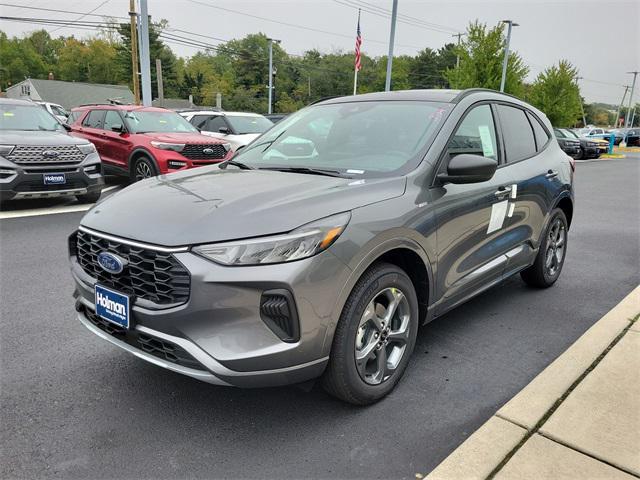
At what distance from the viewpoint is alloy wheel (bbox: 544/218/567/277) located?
15.3ft

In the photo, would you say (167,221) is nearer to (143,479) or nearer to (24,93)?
(143,479)

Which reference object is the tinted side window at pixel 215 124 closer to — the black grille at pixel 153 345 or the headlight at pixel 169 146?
the headlight at pixel 169 146

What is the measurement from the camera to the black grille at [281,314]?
86.4 inches

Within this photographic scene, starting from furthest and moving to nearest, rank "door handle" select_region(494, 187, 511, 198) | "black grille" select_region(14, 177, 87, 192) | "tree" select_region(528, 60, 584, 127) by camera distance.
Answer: "tree" select_region(528, 60, 584, 127), "black grille" select_region(14, 177, 87, 192), "door handle" select_region(494, 187, 511, 198)

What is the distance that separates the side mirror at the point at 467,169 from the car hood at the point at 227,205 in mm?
332

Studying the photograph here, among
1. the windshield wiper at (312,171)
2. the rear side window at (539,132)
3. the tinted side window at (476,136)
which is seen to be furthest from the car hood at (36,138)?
the rear side window at (539,132)

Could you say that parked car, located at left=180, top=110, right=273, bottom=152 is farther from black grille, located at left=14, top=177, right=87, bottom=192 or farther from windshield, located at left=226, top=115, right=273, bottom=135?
black grille, located at left=14, top=177, right=87, bottom=192

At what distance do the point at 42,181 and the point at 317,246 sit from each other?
675 centimetres

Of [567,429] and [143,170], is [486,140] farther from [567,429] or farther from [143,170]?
[143,170]

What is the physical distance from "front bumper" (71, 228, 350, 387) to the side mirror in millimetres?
1120

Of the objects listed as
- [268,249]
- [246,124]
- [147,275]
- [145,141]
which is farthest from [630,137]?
[147,275]

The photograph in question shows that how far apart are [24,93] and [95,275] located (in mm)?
77332

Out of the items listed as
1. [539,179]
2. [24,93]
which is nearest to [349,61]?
[24,93]

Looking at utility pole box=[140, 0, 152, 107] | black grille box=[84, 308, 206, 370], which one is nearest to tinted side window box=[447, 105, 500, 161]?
black grille box=[84, 308, 206, 370]
